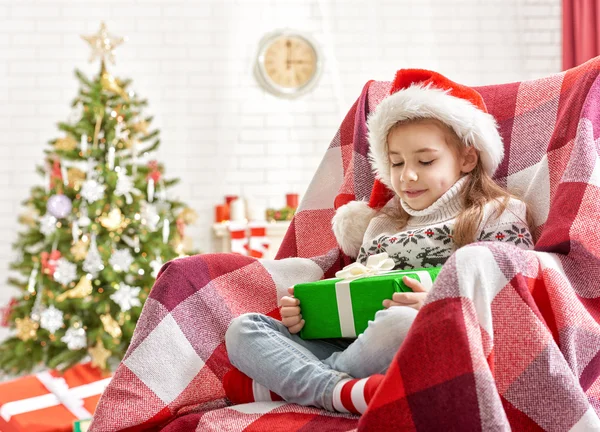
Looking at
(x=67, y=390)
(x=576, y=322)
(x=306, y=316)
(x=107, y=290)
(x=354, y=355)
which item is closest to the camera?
(x=576, y=322)

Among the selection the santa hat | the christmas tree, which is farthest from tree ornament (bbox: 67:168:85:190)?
the santa hat

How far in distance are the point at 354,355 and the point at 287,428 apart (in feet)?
0.62

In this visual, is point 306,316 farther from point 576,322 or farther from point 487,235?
point 576,322

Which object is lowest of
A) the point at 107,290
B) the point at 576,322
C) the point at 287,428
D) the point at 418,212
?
the point at 107,290

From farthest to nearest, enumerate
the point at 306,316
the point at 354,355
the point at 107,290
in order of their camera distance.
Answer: the point at 107,290 → the point at 306,316 → the point at 354,355

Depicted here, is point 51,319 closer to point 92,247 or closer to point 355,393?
point 92,247

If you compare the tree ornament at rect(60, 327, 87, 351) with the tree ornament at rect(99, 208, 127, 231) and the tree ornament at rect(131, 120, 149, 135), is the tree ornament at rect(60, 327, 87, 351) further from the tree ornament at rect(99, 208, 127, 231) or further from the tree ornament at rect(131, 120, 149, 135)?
the tree ornament at rect(131, 120, 149, 135)

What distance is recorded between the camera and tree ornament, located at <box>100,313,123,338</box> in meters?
3.01

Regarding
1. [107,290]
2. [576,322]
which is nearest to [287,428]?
[576,322]

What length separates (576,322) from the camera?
3.84 feet

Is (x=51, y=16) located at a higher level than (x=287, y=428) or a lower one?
higher

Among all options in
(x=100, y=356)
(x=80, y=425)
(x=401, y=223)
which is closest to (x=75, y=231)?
(x=100, y=356)

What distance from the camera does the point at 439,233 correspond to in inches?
63.0

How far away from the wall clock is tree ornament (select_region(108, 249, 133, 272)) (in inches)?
64.0
